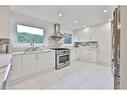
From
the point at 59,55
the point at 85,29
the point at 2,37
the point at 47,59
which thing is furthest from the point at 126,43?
the point at 85,29

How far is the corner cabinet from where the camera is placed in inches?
107

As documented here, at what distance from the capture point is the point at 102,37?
19.4 feet

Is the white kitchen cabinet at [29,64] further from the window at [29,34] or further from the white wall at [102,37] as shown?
the white wall at [102,37]

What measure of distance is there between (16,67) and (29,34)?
2029 mm

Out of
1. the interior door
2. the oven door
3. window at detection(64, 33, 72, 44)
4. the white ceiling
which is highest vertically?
the white ceiling

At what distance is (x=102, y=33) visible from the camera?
5922 mm

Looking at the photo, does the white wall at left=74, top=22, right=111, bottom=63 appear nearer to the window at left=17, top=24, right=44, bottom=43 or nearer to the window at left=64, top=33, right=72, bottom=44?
the window at left=64, top=33, right=72, bottom=44

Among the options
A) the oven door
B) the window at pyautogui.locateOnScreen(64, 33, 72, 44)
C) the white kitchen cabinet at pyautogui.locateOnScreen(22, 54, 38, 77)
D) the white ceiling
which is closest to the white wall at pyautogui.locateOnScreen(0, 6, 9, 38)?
the white ceiling

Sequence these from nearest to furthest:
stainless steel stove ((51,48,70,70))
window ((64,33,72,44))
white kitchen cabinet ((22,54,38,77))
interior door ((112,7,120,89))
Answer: interior door ((112,7,120,89)), white kitchen cabinet ((22,54,38,77)), stainless steel stove ((51,48,70,70)), window ((64,33,72,44))

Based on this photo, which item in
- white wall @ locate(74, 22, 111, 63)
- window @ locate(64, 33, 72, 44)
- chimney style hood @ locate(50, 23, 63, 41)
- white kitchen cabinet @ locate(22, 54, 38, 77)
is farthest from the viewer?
window @ locate(64, 33, 72, 44)

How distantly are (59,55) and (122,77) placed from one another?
11.7ft

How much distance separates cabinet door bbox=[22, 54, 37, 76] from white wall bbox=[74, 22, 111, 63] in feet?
13.1

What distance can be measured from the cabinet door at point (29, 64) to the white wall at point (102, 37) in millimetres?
3997

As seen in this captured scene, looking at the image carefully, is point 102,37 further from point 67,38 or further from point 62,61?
point 62,61
